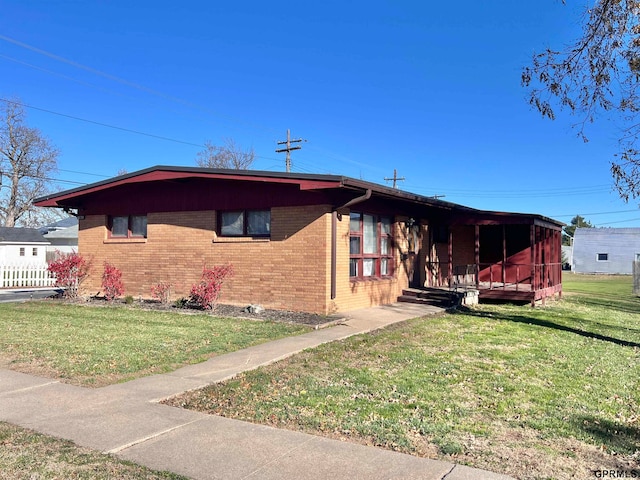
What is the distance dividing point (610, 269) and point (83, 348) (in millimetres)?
56743

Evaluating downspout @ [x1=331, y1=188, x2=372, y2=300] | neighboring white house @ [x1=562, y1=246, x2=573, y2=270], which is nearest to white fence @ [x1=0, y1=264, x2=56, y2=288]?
downspout @ [x1=331, y1=188, x2=372, y2=300]

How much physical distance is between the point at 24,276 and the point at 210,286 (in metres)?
14.8

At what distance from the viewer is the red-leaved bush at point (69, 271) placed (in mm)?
16047

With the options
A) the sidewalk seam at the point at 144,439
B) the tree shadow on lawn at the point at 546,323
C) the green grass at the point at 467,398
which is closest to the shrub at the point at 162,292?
the green grass at the point at 467,398

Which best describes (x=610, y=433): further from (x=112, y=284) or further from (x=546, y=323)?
(x=112, y=284)

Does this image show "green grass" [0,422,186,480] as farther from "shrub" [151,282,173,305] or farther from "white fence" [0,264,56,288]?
"white fence" [0,264,56,288]

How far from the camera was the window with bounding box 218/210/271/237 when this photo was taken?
13.0 meters

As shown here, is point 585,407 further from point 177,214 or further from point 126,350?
point 177,214

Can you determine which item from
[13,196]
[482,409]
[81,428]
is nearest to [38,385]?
[81,428]

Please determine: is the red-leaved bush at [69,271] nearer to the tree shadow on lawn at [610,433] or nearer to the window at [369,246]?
the window at [369,246]

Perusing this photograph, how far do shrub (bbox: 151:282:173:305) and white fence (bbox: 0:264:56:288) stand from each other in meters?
10.8

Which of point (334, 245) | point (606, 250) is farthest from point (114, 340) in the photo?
point (606, 250)

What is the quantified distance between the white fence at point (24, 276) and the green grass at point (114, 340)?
441 inches

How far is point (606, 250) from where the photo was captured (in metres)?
53.9
